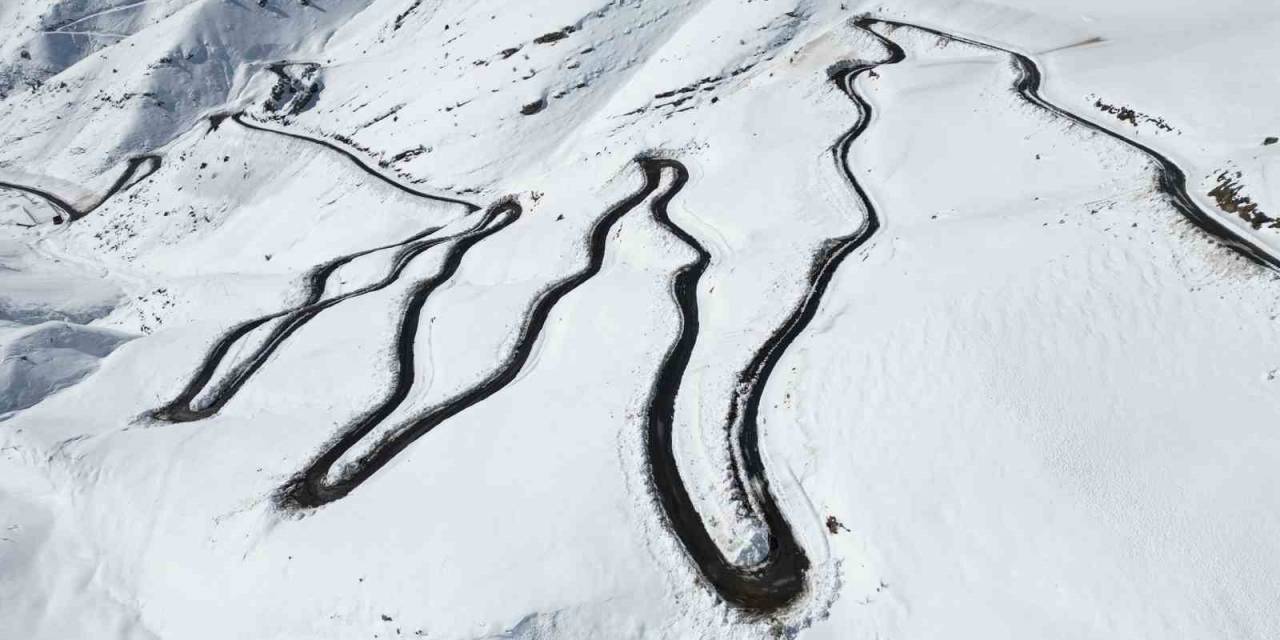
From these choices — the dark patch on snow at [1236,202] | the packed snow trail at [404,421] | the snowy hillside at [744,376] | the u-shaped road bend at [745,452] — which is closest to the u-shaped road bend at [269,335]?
the snowy hillside at [744,376]

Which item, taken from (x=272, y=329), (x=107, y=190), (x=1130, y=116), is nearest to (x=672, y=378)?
(x=272, y=329)

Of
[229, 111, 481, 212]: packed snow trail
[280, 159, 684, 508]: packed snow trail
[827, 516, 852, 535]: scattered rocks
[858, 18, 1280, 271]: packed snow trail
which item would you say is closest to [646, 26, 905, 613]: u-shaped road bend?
[827, 516, 852, 535]: scattered rocks

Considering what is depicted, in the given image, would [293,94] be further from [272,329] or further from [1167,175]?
[1167,175]

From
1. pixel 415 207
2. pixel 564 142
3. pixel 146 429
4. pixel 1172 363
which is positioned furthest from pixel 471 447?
pixel 564 142

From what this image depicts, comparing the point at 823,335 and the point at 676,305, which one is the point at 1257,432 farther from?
the point at 676,305

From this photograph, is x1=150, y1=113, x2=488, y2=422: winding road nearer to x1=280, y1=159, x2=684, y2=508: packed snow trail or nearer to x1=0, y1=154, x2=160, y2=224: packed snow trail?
x1=280, y1=159, x2=684, y2=508: packed snow trail

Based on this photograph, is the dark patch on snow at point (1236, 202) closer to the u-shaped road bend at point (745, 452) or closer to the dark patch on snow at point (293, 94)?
the u-shaped road bend at point (745, 452)
